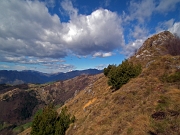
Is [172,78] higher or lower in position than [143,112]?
higher

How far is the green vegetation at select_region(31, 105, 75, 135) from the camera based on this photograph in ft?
104

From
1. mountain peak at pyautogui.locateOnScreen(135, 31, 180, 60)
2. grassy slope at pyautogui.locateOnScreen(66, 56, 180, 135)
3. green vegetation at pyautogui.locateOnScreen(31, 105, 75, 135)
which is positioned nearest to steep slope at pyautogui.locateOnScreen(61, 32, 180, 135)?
grassy slope at pyautogui.locateOnScreen(66, 56, 180, 135)

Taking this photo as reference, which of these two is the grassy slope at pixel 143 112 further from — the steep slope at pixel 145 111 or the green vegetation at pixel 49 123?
the green vegetation at pixel 49 123

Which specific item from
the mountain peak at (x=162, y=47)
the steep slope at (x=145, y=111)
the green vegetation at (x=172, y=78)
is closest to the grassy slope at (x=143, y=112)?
the steep slope at (x=145, y=111)

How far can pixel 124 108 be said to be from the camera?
25.8 m

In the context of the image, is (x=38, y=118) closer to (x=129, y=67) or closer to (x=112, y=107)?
(x=112, y=107)

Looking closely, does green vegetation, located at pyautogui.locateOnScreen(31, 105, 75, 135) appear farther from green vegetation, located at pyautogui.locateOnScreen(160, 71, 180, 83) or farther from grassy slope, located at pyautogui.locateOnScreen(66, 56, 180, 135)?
green vegetation, located at pyautogui.locateOnScreen(160, 71, 180, 83)

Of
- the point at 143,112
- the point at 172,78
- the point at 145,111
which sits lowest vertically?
the point at 143,112

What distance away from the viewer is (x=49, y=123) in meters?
32.9

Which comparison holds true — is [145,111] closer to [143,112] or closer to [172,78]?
[143,112]

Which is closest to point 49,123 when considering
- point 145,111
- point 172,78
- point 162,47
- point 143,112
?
point 143,112

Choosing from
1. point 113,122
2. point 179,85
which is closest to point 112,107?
point 113,122

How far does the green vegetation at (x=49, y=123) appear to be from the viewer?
3159 centimetres

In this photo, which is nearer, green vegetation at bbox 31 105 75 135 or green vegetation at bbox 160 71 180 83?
green vegetation at bbox 160 71 180 83
